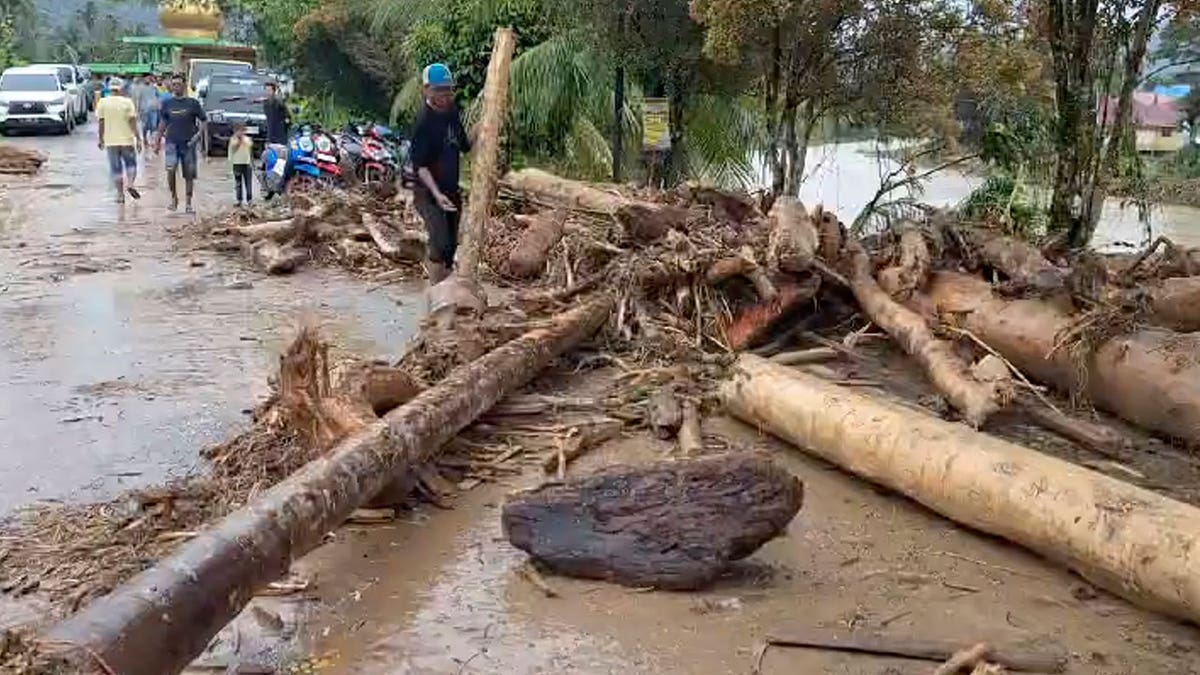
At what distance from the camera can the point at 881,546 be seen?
5074 millimetres

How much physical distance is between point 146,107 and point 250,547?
24.7 m

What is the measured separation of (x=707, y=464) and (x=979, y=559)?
1.13 metres

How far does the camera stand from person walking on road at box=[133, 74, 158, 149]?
25.7 meters

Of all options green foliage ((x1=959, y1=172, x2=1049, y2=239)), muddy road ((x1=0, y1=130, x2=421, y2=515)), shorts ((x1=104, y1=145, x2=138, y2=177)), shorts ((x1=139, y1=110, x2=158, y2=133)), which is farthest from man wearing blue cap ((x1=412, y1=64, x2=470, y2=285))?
shorts ((x1=139, y1=110, x2=158, y2=133))

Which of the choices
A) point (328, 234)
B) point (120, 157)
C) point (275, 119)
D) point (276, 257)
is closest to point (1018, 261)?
point (276, 257)

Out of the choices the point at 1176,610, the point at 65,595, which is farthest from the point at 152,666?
the point at 1176,610

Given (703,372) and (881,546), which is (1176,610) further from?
(703,372)

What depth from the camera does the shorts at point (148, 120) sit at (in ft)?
83.4

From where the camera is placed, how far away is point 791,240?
8680mm

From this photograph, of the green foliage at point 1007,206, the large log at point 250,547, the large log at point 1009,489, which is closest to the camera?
the large log at point 250,547

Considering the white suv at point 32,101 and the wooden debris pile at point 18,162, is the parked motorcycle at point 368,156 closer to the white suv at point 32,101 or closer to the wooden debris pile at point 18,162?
the wooden debris pile at point 18,162

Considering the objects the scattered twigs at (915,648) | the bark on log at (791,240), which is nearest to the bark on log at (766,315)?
the bark on log at (791,240)

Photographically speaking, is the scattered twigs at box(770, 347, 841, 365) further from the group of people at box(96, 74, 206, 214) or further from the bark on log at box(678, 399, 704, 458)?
the group of people at box(96, 74, 206, 214)

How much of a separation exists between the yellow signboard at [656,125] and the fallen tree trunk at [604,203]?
328cm
